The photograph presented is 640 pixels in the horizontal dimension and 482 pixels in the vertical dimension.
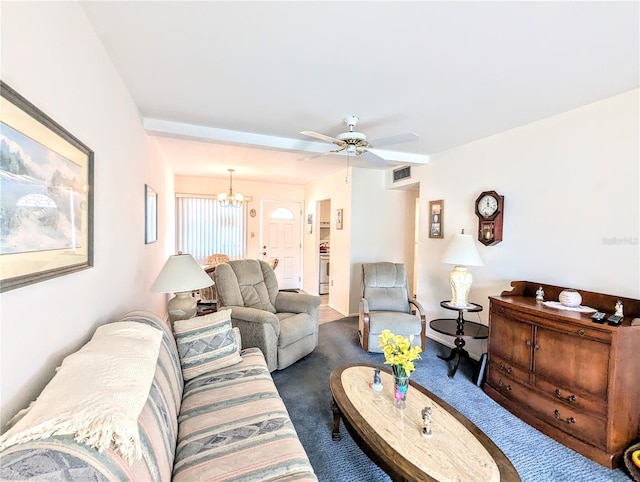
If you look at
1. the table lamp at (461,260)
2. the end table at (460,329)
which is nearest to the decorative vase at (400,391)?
the end table at (460,329)

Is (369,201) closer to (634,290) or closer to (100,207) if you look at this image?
(634,290)

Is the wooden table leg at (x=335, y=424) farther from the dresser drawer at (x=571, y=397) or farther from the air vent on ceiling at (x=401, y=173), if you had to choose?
the air vent on ceiling at (x=401, y=173)

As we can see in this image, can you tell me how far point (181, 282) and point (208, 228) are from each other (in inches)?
168

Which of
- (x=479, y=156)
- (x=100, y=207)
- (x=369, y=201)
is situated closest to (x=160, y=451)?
(x=100, y=207)

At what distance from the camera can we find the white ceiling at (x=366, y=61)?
4.65 feet

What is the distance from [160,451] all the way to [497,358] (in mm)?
2572

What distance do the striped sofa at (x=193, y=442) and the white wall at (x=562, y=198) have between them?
8.33ft

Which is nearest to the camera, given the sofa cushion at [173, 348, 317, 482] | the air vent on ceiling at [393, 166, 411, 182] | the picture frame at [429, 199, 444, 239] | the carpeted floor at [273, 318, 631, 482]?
the sofa cushion at [173, 348, 317, 482]

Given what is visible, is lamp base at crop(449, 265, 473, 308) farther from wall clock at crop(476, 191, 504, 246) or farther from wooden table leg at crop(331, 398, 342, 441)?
wooden table leg at crop(331, 398, 342, 441)

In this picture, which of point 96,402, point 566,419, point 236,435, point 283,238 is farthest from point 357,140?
point 283,238

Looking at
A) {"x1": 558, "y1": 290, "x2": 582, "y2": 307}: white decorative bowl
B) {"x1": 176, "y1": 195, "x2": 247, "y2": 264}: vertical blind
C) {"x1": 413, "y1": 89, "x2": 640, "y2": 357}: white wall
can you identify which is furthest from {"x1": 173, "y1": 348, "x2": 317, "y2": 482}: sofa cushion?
{"x1": 176, "y1": 195, "x2": 247, "y2": 264}: vertical blind

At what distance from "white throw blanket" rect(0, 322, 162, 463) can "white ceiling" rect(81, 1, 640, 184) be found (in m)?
1.55

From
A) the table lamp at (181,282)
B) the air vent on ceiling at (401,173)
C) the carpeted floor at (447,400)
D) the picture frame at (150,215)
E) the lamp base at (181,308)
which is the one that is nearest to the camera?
the carpeted floor at (447,400)

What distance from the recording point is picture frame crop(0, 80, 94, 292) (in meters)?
0.89
